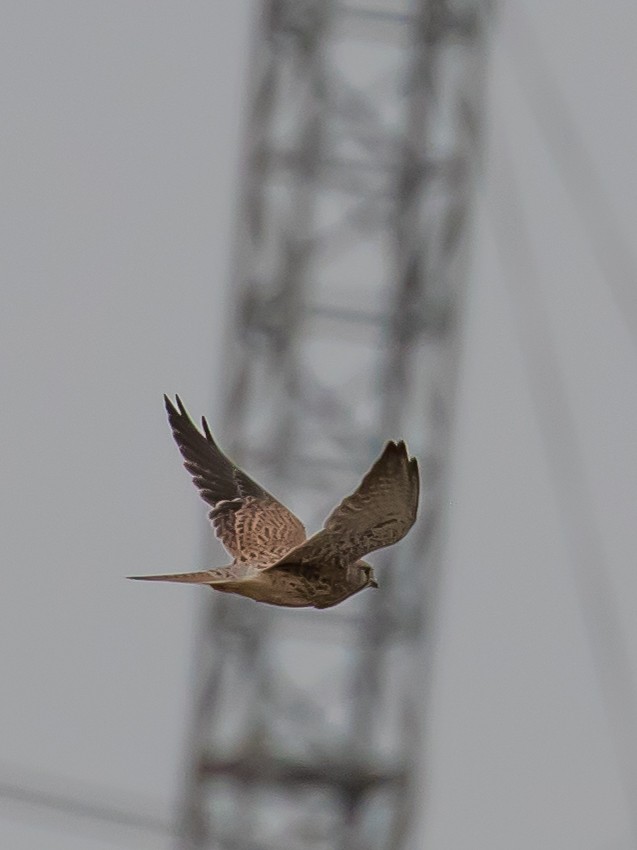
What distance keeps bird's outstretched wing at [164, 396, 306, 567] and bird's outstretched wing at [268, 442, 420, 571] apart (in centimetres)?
82

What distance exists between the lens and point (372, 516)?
880 centimetres

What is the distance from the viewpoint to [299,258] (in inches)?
558

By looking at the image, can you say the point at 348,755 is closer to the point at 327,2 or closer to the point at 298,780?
the point at 298,780

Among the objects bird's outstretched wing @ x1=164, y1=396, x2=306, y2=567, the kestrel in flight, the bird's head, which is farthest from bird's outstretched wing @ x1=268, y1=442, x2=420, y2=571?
bird's outstretched wing @ x1=164, y1=396, x2=306, y2=567

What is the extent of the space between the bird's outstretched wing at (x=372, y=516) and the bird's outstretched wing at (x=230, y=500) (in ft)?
2.69

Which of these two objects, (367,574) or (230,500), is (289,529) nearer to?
(230,500)

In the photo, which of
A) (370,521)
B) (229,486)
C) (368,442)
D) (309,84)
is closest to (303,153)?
(309,84)

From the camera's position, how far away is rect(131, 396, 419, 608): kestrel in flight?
8.68m

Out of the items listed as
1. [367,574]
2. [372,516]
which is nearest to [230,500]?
[367,574]

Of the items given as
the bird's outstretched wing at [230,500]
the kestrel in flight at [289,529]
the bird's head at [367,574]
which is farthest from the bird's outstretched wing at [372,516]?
the bird's outstretched wing at [230,500]

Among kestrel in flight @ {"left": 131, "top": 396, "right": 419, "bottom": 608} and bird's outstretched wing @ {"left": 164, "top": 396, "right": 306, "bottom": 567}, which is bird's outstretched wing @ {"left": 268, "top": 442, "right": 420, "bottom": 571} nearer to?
kestrel in flight @ {"left": 131, "top": 396, "right": 419, "bottom": 608}

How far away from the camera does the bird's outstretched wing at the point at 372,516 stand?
8547mm

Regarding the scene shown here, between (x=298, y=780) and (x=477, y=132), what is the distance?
10.1 ft

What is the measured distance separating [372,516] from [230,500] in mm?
1622
